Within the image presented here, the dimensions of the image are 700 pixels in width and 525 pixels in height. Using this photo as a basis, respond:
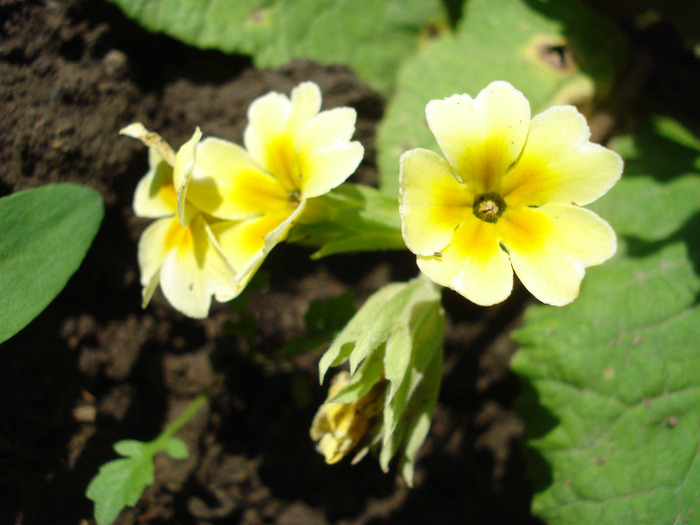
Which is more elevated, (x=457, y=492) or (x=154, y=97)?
(x=154, y=97)

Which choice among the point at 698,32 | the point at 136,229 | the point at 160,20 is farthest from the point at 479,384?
the point at 160,20

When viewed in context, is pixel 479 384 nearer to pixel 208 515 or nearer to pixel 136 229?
pixel 208 515

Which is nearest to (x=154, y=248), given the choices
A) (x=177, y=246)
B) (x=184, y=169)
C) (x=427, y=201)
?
(x=177, y=246)

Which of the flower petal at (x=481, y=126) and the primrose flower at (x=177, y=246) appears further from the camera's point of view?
the primrose flower at (x=177, y=246)

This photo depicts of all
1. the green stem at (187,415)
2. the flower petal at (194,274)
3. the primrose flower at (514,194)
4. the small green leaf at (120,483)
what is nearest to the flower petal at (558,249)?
the primrose flower at (514,194)

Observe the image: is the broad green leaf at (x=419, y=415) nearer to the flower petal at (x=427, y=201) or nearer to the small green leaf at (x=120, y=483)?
the flower petal at (x=427, y=201)

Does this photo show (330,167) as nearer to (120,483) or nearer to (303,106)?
(303,106)

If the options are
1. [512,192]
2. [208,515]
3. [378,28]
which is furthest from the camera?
[378,28]
